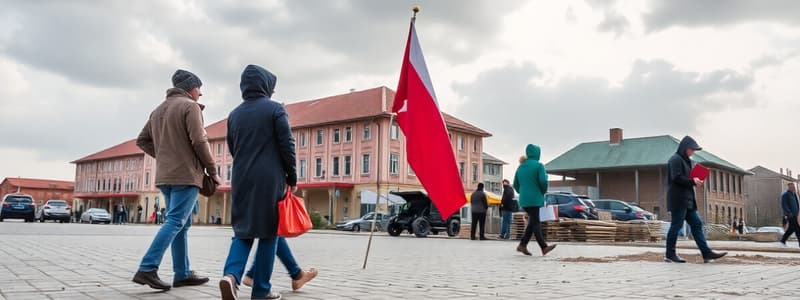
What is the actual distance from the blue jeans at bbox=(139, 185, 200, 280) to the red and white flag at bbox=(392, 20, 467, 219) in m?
2.47

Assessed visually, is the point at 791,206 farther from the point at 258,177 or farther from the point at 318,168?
the point at 318,168

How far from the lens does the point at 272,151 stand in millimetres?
4797

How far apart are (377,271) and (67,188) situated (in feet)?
518

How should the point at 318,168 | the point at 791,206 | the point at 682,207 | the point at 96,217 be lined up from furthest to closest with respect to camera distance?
the point at 318,168, the point at 96,217, the point at 791,206, the point at 682,207

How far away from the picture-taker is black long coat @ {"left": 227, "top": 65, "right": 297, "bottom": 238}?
4680 millimetres

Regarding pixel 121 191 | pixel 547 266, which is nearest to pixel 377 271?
pixel 547 266

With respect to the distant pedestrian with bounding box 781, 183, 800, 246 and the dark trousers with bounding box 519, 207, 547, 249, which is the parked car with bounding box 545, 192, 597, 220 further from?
the dark trousers with bounding box 519, 207, 547, 249

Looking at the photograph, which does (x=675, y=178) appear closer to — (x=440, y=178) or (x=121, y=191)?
(x=440, y=178)

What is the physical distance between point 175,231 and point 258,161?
1.19 m

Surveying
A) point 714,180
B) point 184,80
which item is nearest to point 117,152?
point 714,180

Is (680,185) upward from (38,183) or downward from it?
downward

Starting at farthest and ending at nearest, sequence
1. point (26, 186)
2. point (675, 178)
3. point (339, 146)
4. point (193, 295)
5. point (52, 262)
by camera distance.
→ point (26, 186), point (339, 146), point (675, 178), point (52, 262), point (193, 295)

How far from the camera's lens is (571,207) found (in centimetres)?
2552

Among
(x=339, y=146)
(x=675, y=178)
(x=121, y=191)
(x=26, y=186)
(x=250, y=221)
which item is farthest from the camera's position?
(x=26, y=186)
